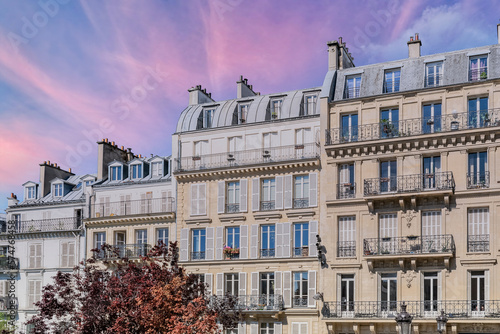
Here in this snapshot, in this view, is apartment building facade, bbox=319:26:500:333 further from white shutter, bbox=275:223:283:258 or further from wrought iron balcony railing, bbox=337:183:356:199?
white shutter, bbox=275:223:283:258

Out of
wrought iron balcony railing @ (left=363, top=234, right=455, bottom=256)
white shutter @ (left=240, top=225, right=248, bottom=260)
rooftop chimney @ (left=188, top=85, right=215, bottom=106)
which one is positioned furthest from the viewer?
rooftop chimney @ (left=188, top=85, right=215, bottom=106)

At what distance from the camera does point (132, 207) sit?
4469cm

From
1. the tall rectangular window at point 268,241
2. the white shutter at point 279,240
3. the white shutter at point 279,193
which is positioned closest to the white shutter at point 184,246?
the tall rectangular window at point 268,241

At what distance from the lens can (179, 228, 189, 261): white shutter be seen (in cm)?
4131

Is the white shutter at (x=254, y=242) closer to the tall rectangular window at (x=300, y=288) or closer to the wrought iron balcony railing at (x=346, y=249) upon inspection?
the tall rectangular window at (x=300, y=288)

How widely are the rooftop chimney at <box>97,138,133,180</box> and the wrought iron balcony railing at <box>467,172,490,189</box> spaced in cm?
2384

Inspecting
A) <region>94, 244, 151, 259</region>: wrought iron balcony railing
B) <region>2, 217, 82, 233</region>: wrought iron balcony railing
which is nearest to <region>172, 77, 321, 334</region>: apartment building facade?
<region>94, 244, 151, 259</region>: wrought iron balcony railing

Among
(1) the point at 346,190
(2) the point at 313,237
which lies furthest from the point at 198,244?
(1) the point at 346,190

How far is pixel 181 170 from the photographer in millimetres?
42344

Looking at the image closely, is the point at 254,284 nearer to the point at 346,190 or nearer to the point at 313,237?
the point at 313,237

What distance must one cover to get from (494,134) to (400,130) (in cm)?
463

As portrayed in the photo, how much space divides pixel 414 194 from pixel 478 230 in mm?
3360

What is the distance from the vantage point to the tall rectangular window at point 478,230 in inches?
1330

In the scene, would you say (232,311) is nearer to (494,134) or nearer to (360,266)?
(360,266)
